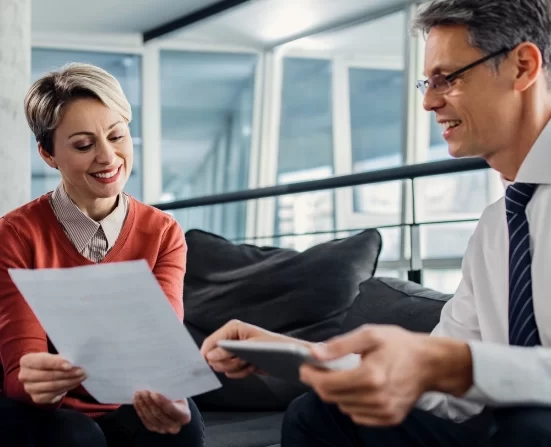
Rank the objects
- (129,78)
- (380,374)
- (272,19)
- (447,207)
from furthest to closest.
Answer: (129,78)
(272,19)
(447,207)
(380,374)

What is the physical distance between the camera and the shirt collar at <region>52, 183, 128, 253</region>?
5.71 ft

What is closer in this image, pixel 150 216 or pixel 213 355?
pixel 213 355

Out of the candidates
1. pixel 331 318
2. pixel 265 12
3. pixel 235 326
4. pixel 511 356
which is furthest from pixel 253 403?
pixel 265 12

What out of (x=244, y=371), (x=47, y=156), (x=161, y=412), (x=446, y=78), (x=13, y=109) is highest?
(x=13, y=109)

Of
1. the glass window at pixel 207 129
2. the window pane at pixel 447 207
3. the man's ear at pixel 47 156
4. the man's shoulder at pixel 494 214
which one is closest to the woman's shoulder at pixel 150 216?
the man's ear at pixel 47 156

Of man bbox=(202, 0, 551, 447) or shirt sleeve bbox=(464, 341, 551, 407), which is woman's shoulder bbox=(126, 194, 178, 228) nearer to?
man bbox=(202, 0, 551, 447)

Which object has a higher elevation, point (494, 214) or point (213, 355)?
point (494, 214)

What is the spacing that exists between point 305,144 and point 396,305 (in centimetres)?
684

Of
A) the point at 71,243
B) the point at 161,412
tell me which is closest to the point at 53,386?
the point at 161,412

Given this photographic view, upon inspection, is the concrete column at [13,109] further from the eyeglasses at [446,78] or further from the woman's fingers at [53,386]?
the eyeglasses at [446,78]

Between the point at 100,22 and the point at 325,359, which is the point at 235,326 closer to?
the point at 325,359

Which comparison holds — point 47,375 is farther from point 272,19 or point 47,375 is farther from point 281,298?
point 272,19

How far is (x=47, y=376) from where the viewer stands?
137 centimetres

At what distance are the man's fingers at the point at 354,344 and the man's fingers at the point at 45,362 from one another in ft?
1.78
